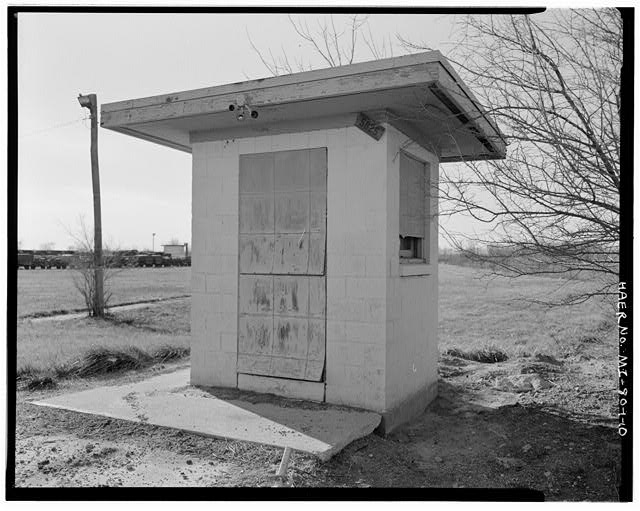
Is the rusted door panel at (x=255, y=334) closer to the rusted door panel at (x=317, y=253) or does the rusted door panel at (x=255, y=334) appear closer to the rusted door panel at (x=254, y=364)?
the rusted door panel at (x=254, y=364)

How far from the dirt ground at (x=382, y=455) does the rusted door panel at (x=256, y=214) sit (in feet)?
6.60

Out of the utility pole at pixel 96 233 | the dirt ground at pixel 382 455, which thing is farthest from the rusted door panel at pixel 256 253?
the utility pole at pixel 96 233

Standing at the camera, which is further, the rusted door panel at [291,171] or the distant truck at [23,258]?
the distant truck at [23,258]

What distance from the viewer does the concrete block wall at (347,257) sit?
481cm

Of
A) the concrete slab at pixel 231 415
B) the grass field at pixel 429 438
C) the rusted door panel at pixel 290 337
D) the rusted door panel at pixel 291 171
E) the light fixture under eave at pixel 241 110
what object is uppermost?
the light fixture under eave at pixel 241 110

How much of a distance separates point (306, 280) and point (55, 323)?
8338 mm

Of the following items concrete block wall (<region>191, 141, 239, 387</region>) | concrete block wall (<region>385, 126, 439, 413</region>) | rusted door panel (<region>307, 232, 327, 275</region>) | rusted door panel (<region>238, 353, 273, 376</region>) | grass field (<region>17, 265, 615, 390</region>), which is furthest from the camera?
grass field (<region>17, 265, 615, 390</region>)

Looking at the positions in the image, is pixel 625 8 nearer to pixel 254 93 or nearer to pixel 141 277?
pixel 254 93

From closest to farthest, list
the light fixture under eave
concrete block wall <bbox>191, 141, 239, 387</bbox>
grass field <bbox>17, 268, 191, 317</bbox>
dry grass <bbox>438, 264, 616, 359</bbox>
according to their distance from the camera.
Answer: the light fixture under eave → concrete block wall <bbox>191, 141, 239, 387</bbox> → dry grass <bbox>438, 264, 616, 359</bbox> → grass field <bbox>17, 268, 191, 317</bbox>

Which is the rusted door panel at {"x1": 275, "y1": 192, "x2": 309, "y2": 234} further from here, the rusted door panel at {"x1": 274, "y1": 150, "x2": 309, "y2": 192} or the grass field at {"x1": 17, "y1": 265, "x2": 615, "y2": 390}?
the grass field at {"x1": 17, "y1": 265, "x2": 615, "y2": 390}

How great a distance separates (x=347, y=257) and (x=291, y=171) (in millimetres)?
982

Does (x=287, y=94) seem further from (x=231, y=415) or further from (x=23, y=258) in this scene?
(x=23, y=258)

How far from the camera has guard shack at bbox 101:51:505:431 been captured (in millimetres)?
4746

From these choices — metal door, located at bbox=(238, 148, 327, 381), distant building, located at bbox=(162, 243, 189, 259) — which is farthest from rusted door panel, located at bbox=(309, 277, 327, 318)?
distant building, located at bbox=(162, 243, 189, 259)
